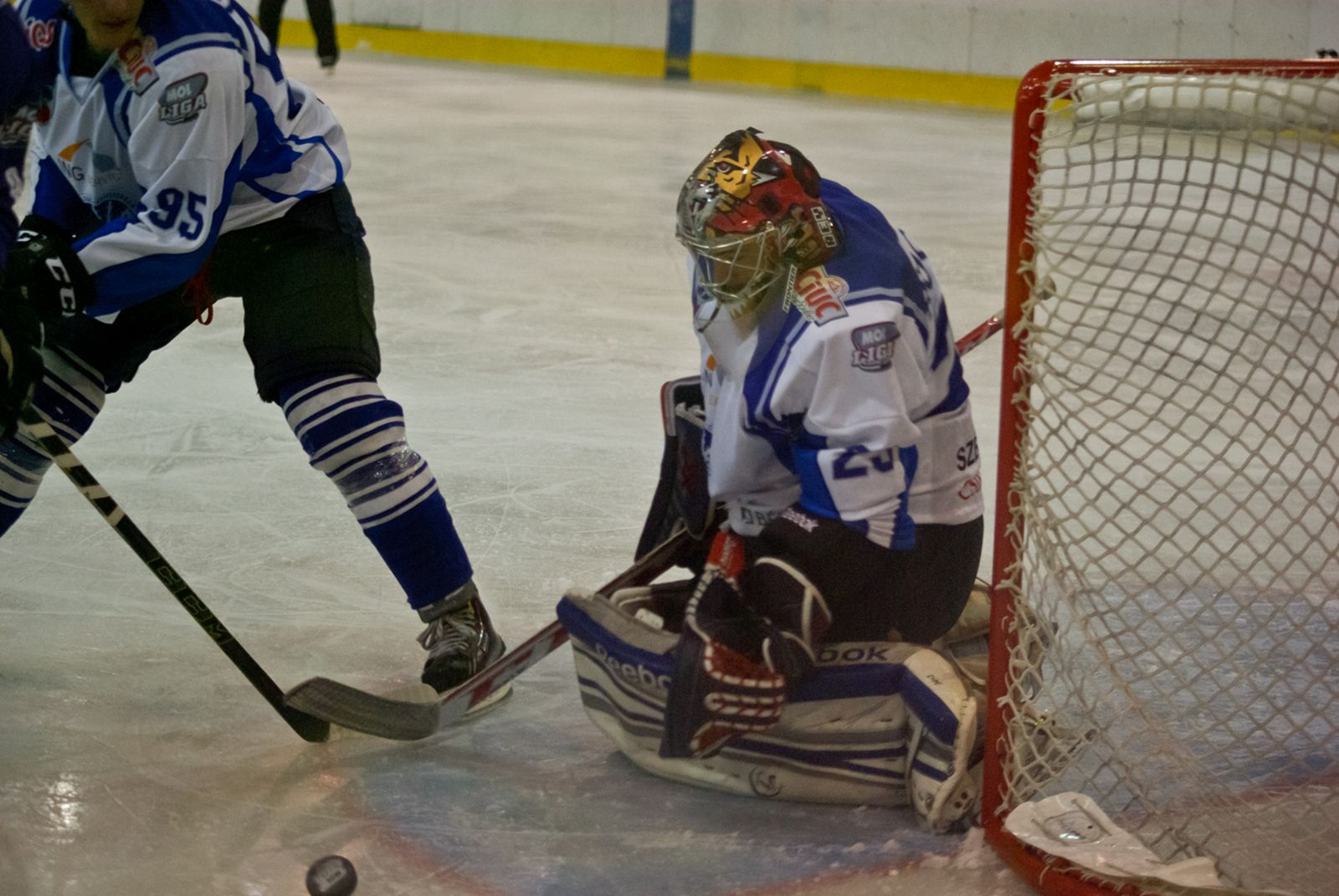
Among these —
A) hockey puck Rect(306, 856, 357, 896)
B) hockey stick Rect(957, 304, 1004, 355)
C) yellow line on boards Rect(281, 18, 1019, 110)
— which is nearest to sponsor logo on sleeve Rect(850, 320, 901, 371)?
hockey stick Rect(957, 304, 1004, 355)

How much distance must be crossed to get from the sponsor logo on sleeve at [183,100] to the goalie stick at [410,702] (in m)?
0.68

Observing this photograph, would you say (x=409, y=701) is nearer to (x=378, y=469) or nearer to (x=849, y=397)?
(x=378, y=469)

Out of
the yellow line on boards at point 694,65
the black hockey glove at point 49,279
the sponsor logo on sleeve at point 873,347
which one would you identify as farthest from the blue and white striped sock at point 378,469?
the yellow line on boards at point 694,65

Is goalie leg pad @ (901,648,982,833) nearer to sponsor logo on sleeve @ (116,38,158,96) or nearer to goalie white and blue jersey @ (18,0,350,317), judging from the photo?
goalie white and blue jersey @ (18,0,350,317)

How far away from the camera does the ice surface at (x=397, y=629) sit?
163cm

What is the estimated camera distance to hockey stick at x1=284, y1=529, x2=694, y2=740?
72.4 inches

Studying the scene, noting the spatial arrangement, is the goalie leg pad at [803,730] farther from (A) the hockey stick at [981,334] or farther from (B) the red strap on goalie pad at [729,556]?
(A) the hockey stick at [981,334]

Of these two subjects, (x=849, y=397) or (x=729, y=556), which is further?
(x=729, y=556)

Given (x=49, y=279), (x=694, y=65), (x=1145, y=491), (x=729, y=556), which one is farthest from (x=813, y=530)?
(x=694, y=65)

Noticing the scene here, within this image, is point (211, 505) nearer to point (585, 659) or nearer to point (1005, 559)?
point (585, 659)

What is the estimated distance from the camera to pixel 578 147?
721 centimetres

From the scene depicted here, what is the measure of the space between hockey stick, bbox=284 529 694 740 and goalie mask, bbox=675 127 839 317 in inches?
20.1

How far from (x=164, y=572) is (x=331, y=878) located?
1.55ft

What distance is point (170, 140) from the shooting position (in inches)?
66.6
